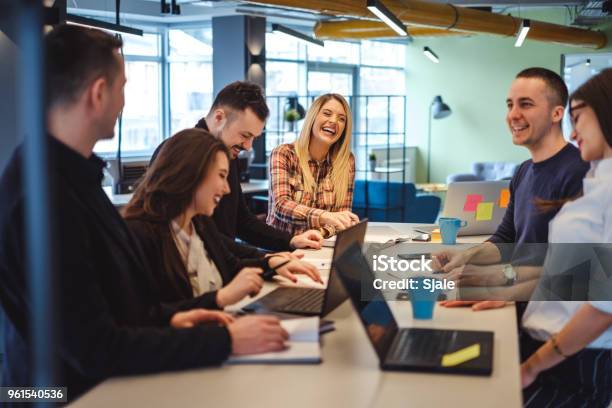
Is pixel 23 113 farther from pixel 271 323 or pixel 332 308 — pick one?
pixel 332 308

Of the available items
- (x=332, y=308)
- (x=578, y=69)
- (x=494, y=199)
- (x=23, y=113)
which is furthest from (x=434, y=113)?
(x=23, y=113)

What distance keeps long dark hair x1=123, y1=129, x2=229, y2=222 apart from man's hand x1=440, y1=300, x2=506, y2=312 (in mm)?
904

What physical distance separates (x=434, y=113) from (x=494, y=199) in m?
9.62

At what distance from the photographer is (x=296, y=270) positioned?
9.14 feet

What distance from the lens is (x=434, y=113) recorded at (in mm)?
13602

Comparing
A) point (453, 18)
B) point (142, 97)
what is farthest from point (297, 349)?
point (142, 97)

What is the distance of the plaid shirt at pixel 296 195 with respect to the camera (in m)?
3.86

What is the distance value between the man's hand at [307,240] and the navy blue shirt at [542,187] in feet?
3.01

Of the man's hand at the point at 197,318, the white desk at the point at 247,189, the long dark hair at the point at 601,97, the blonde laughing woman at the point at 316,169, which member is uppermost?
the long dark hair at the point at 601,97

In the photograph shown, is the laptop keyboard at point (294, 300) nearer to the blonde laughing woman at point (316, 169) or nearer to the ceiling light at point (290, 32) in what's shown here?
the blonde laughing woman at point (316, 169)

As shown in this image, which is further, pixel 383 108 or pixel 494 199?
pixel 383 108

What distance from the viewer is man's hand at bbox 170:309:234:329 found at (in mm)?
2023

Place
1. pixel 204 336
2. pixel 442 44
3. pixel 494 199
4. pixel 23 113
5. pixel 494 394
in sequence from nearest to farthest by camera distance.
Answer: pixel 23 113
pixel 494 394
pixel 204 336
pixel 494 199
pixel 442 44

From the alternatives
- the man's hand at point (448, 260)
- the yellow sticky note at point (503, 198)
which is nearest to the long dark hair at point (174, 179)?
the man's hand at point (448, 260)
